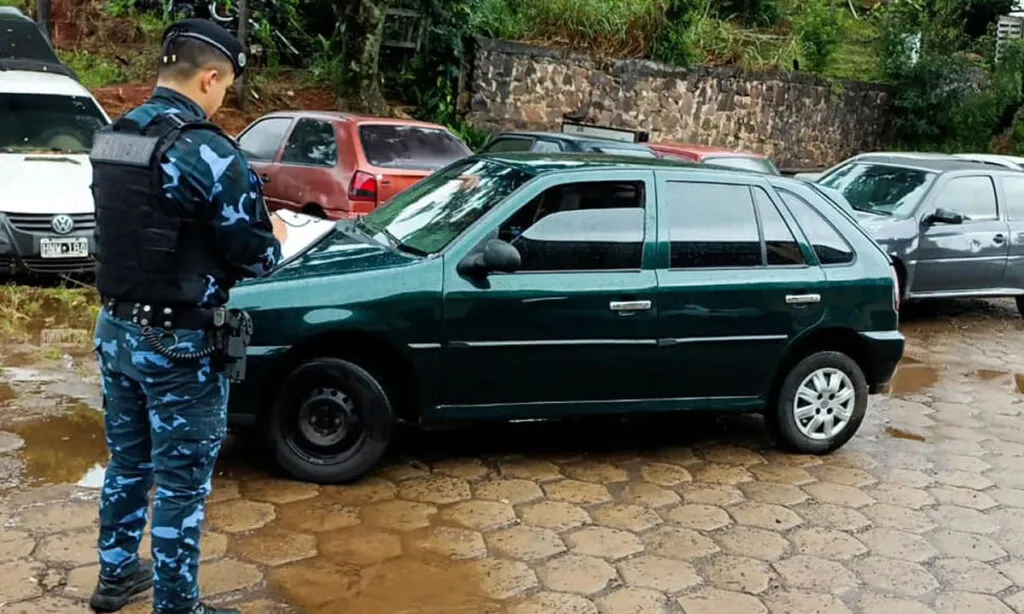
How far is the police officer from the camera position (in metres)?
3.25

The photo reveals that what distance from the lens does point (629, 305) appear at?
17.8 ft

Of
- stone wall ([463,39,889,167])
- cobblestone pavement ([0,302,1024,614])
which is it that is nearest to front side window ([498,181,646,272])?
cobblestone pavement ([0,302,1024,614])

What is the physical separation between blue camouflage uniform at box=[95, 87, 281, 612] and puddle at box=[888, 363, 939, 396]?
564 cm

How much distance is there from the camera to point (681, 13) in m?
19.2

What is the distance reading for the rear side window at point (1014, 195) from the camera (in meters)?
10.7

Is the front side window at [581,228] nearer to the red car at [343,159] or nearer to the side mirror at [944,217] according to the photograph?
the red car at [343,159]

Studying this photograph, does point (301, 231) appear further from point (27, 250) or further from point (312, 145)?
point (312, 145)

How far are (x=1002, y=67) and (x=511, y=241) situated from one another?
20251 mm

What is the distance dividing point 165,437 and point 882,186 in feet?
29.8

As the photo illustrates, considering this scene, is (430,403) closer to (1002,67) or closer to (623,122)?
(623,122)

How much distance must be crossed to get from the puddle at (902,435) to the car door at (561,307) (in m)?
2.10

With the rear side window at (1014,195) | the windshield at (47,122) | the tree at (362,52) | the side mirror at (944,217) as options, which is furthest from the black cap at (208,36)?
the tree at (362,52)

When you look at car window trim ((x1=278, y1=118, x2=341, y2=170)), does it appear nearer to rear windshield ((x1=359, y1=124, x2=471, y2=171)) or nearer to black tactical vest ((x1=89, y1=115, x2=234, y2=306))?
rear windshield ((x1=359, y1=124, x2=471, y2=171))

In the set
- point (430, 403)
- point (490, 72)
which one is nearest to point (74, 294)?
point (430, 403)
